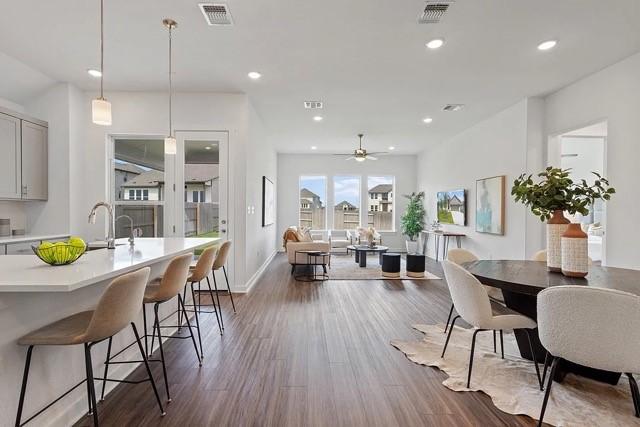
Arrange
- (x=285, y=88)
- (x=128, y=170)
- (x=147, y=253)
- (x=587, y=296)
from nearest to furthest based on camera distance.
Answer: (x=587, y=296), (x=147, y=253), (x=285, y=88), (x=128, y=170)

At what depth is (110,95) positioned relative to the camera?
476cm

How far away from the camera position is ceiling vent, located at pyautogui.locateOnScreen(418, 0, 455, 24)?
106 inches

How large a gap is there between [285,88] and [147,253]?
3.09 m

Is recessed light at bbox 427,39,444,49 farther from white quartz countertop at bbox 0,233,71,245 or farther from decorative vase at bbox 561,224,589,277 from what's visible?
white quartz countertop at bbox 0,233,71,245

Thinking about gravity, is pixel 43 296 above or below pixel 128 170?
below

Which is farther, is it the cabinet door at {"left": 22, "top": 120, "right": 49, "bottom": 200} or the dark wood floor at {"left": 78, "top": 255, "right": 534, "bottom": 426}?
the cabinet door at {"left": 22, "top": 120, "right": 49, "bottom": 200}

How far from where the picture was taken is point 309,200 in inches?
396

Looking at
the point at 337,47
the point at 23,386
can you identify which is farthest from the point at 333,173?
the point at 23,386

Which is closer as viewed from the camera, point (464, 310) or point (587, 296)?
point (587, 296)

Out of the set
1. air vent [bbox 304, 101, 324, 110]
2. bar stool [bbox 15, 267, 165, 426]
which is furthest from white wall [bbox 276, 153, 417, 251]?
bar stool [bbox 15, 267, 165, 426]

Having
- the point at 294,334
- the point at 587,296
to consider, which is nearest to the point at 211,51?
the point at 294,334

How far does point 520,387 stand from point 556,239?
3.82ft

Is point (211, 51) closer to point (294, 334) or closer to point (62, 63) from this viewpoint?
point (62, 63)

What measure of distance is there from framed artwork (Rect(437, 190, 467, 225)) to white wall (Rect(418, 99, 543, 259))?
12 centimetres
